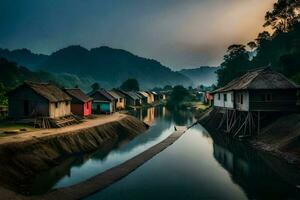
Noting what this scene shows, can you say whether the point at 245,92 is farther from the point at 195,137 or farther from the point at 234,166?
the point at 234,166

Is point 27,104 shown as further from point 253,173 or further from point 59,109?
point 253,173

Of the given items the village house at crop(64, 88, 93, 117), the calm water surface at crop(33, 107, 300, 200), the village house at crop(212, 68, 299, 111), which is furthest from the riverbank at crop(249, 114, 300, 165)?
the village house at crop(64, 88, 93, 117)

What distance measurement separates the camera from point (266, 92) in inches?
1903

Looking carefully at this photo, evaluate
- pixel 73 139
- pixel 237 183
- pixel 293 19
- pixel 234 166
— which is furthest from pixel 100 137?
pixel 293 19

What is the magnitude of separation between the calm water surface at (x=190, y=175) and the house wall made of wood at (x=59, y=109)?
453 inches

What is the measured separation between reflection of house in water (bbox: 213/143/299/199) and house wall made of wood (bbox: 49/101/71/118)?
2518 cm

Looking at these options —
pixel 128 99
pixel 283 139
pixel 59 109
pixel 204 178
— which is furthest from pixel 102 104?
pixel 204 178

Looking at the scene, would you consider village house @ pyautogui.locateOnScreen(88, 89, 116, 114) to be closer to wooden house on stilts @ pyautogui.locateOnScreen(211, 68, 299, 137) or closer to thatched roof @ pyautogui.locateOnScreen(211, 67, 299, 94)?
wooden house on stilts @ pyautogui.locateOnScreen(211, 68, 299, 137)

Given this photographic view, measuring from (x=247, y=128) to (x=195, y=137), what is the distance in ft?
32.4

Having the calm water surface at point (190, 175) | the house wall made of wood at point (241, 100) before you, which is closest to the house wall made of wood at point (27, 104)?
the calm water surface at point (190, 175)

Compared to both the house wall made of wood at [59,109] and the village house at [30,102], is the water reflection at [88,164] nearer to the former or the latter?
the house wall made of wood at [59,109]

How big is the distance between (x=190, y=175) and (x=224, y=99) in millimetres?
31924

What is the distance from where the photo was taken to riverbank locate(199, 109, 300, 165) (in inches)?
1423

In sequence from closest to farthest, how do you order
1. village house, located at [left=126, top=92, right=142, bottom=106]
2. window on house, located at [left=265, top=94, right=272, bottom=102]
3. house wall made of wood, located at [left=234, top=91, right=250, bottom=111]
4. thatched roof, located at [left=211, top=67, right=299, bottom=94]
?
1. thatched roof, located at [left=211, top=67, right=299, bottom=94]
2. window on house, located at [left=265, top=94, right=272, bottom=102]
3. house wall made of wood, located at [left=234, top=91, right=250, bottom=111]
4. village house, located at [left=126, top=92, right=142, bottom=106]
